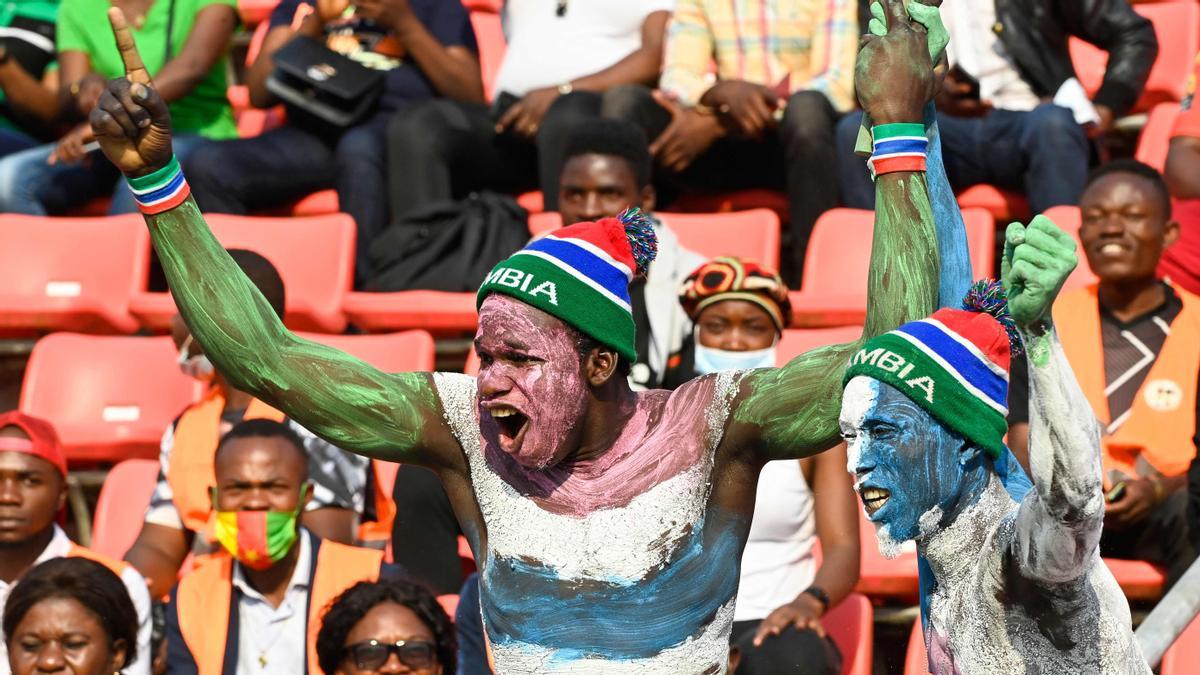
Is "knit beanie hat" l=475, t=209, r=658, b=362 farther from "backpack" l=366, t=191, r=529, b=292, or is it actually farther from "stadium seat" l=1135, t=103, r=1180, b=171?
"stadium seat" l=1135, t=103, r=1180, b=171

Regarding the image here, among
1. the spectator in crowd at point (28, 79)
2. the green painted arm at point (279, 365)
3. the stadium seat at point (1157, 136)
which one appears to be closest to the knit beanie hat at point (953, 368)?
the green painted arm at point (279, 365)

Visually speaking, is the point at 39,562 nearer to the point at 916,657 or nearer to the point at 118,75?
the point at 916,657

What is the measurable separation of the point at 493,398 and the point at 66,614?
2.11 meters

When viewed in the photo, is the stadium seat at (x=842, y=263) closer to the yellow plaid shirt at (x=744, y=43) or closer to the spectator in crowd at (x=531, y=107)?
the yellow plaid shirt at (x=744, y=43)

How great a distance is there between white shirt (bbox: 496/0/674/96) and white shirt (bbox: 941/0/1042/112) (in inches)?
44.8

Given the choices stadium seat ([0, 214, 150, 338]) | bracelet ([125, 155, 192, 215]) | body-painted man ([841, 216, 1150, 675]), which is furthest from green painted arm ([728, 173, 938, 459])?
stadium seat ([0, 214, 150, 338])

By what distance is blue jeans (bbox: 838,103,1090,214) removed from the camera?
660 cm

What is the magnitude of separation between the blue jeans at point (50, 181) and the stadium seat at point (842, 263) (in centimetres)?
253

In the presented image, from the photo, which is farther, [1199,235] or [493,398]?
[1199,235]

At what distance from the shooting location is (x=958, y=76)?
271 inches

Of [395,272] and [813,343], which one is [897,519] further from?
[395,272]

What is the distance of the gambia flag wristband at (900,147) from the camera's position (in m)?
3.17

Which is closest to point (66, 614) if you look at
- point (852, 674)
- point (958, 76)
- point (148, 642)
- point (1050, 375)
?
point (148, 642)

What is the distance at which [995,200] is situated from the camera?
692 cm
